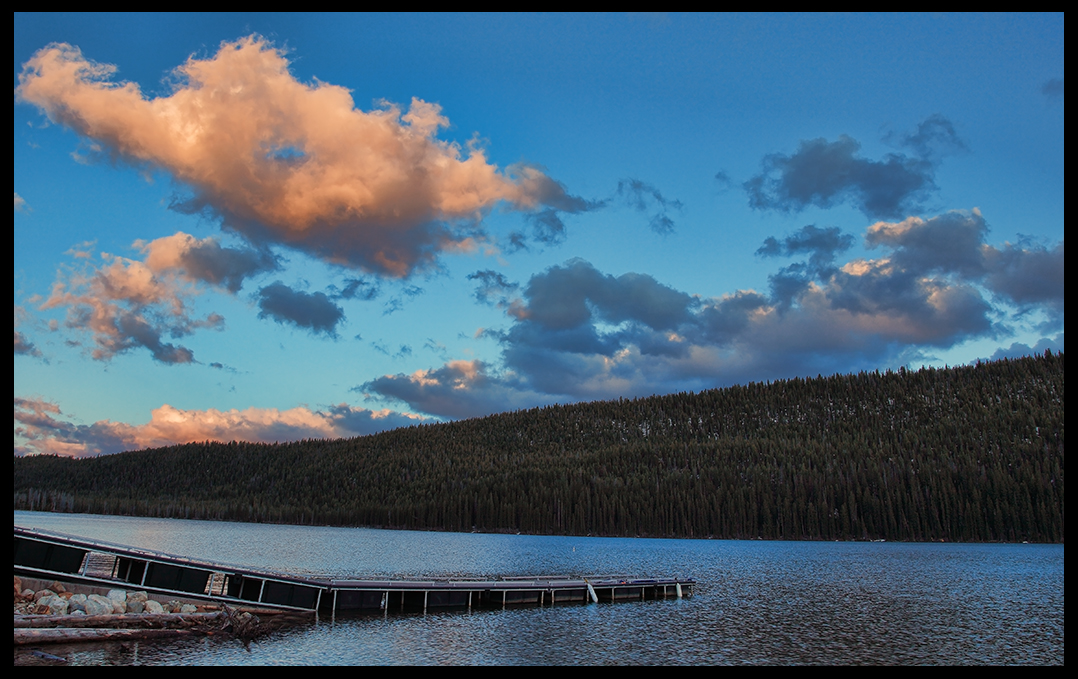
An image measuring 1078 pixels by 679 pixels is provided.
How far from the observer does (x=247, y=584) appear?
171 ft

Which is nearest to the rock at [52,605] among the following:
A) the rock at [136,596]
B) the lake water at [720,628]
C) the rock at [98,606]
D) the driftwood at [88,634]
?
the rock at [98,606]

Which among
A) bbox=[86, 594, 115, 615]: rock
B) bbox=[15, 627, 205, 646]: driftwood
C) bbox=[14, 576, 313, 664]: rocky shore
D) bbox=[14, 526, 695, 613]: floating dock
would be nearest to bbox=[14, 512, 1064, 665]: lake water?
bbox=[15, 627, 205, 646]: driftwood

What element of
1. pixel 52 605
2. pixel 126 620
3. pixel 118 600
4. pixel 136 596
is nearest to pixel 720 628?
pixel 126 620

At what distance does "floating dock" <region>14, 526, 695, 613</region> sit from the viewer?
46.5 m

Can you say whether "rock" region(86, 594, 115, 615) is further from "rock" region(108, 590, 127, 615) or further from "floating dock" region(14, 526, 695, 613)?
"floating dock" region(14, 526, 695, 613)

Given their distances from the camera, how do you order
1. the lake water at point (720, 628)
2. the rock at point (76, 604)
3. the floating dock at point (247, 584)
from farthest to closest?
1. the floating dock at point (247, 584)
2. the rock at point (76, 604)
3. the lake water at point (720, 628)

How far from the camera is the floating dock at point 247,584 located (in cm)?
4647

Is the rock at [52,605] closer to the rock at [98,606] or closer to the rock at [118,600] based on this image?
the rock at [98,606]

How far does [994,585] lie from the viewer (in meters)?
84.0
